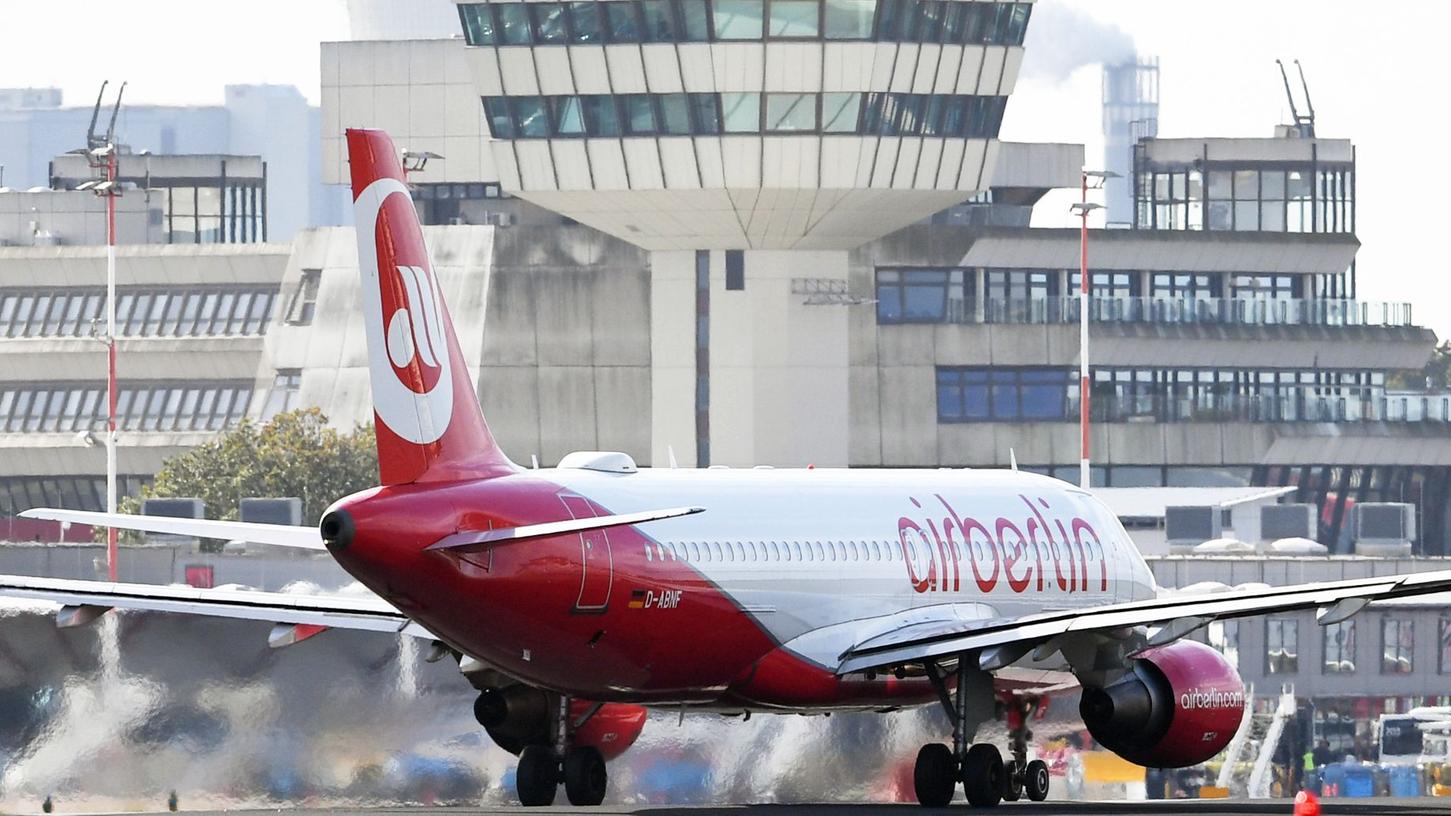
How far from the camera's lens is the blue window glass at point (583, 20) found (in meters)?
82.9

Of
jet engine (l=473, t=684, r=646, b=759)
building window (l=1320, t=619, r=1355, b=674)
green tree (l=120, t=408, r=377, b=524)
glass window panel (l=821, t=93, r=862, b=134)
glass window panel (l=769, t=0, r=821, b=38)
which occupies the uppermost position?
glass window panel (l=769, t=0, r=821, b=38)

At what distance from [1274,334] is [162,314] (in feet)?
174

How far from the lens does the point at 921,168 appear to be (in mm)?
86500

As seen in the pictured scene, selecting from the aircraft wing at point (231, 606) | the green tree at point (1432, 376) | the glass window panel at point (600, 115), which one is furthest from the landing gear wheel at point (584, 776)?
the green tree at point (1432, 376)

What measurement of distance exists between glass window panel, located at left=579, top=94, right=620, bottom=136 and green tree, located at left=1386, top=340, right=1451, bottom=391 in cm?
11483

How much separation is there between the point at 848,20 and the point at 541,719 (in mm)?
53167

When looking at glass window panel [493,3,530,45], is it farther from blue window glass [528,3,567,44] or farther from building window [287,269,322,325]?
building window [287,269,322,325]

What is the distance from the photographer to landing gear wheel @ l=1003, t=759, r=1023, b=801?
32.0 metres

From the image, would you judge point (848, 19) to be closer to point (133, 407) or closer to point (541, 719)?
point (541, 719)

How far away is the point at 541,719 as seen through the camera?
31734mm

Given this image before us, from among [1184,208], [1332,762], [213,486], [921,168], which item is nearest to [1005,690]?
[1332,762]

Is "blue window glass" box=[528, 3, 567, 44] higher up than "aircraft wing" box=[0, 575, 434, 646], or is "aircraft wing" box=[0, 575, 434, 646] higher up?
"blue window glass" box=[528, 3, 567, 44]

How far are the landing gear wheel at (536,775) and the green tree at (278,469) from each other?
76.7m

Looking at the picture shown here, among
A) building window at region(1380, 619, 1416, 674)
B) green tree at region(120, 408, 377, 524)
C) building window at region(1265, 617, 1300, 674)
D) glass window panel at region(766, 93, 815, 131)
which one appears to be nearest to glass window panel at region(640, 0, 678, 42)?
glass window panel at region(766, 93, 815, 131)
